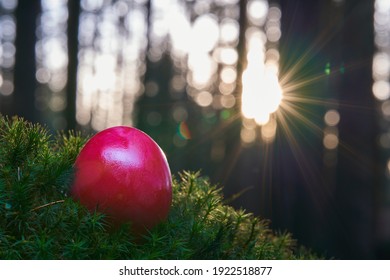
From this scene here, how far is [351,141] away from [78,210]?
453cm

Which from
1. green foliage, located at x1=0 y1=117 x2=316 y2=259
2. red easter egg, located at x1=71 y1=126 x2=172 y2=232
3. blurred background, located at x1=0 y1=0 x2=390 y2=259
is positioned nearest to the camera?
green foliage, located at x1=0 y1=117 x2=316 y2=259

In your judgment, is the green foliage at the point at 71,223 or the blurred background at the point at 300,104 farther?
the blurred background at the point at 300,104

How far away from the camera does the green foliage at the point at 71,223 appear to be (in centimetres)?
212

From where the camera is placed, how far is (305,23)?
5.71 meters

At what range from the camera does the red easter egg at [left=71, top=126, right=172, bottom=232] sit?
224 centimetres

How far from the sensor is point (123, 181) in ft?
7.36

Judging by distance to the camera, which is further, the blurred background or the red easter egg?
Result: the blurred background

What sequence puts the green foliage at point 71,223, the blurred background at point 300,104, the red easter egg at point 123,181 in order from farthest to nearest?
the blurred background at point 300,104 → the red easter egg at point 123,181 → the green foliage at point 71,223

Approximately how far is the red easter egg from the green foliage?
0.19ft

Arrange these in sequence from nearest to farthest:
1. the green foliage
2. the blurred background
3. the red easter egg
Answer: the green foliage
the red easter egg
the blurred background

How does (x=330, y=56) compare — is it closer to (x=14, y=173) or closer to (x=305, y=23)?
(x=305, y=23)

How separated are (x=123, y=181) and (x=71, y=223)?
0.32 m

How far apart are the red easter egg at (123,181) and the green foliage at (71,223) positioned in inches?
2.3
